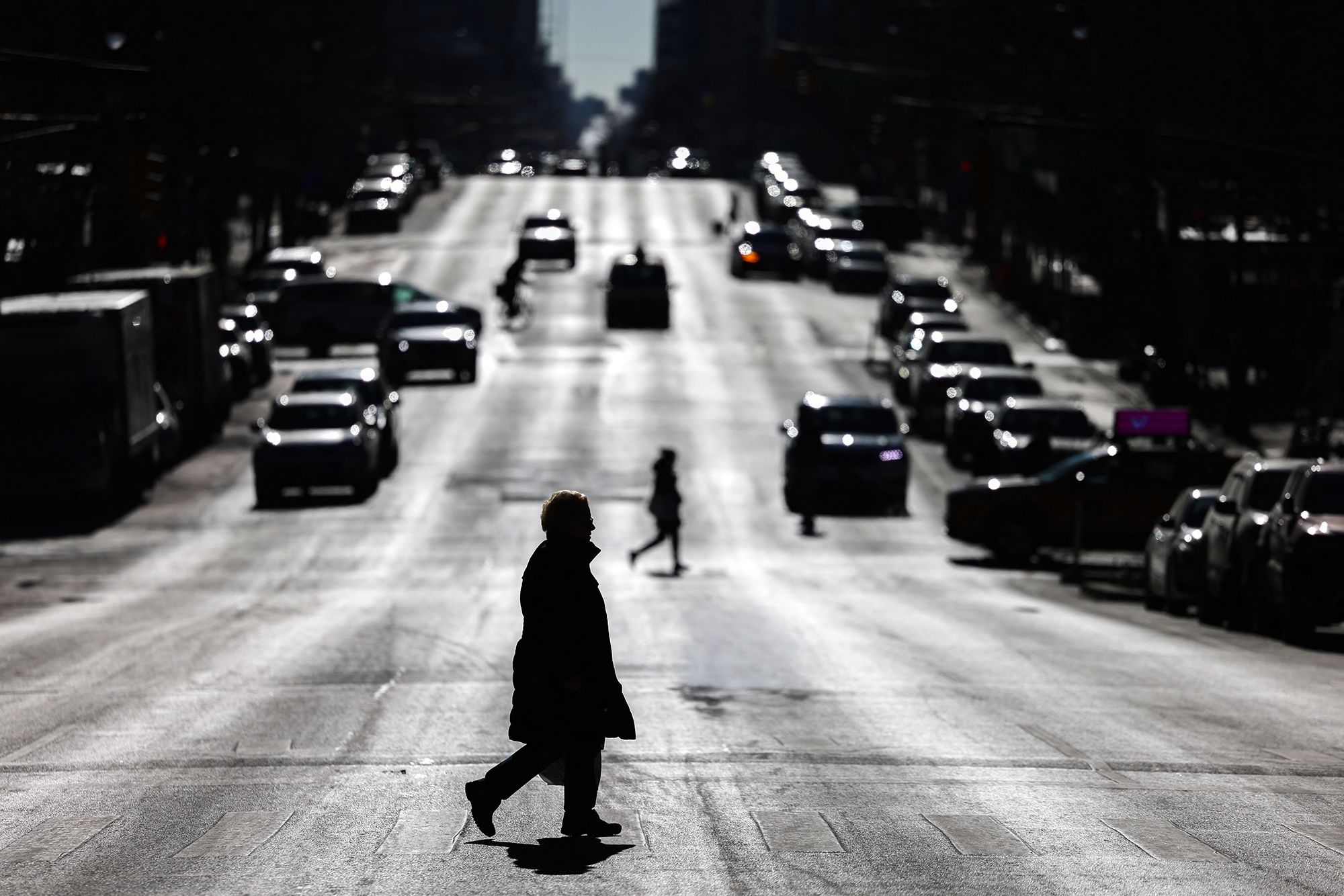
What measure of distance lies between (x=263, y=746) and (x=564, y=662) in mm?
4106

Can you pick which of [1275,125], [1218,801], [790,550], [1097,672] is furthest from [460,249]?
[1218,801]

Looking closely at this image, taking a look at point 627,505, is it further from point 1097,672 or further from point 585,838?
point 585,838

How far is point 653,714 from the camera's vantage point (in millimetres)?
15102

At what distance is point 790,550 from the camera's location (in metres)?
33.6

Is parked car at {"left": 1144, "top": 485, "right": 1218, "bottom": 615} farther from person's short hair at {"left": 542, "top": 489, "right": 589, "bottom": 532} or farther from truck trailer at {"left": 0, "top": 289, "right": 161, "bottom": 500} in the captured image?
truck trailer at {"left": 0, "top": 289, "right": 161, "bottom": 500}

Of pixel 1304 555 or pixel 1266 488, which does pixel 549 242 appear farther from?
pixel 1304 555

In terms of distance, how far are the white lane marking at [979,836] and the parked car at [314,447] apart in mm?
28238

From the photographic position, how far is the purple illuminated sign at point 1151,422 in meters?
32.2

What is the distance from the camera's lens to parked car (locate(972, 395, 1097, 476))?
38.8 meters

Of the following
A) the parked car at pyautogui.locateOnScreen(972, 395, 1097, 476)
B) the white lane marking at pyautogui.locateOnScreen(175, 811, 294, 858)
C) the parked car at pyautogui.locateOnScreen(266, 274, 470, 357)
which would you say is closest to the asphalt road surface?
the white lane marking at pyautogui.locateOnScreen(175, 811, 294, 858)

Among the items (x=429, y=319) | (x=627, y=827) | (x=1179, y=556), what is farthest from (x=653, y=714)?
(x=429, y=319)

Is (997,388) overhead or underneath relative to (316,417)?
overhead

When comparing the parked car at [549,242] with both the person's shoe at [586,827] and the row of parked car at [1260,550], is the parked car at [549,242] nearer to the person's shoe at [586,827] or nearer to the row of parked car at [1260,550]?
the row of parked car at [1260,550]

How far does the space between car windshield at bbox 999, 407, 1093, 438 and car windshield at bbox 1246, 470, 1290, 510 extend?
1606 centimetres
